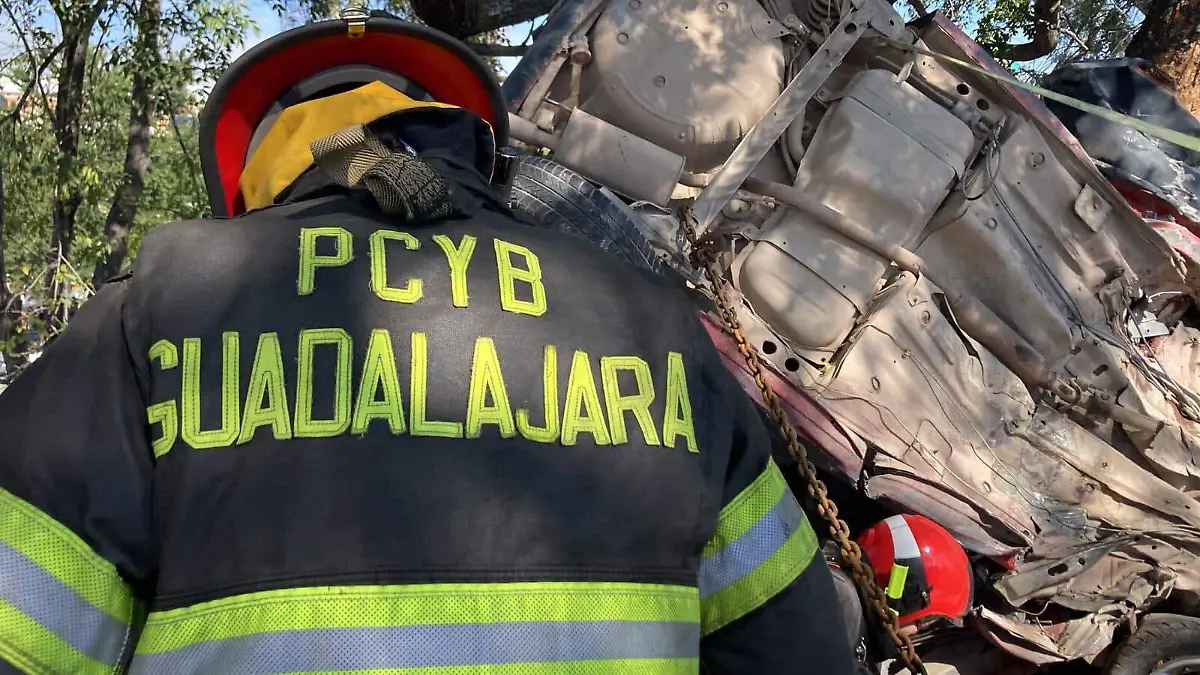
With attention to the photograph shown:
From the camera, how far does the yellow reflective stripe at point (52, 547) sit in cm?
108

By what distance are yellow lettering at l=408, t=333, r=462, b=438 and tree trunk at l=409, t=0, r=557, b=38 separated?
4.15 metres

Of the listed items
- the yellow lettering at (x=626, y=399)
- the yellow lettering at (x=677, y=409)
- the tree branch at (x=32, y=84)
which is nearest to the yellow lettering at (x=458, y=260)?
the yellow lettering at (x=626, y=399)

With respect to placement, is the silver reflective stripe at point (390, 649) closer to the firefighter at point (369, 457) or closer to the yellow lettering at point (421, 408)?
the firefighter at point (369, 457)

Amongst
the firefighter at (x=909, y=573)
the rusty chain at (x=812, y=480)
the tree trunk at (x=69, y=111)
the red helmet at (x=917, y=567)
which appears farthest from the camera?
the tree trunk at (x=69, y=111)

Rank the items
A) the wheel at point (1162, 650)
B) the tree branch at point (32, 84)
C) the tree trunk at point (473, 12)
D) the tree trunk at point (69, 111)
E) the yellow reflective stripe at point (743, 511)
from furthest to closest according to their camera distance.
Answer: the tree branch at point (32, 84) < the tree trunk at point (69, 111) < the tree trunk at point (473, 12) < the wheel at point (1162, 650) < the yellow reflective stripe at point (743, 511)

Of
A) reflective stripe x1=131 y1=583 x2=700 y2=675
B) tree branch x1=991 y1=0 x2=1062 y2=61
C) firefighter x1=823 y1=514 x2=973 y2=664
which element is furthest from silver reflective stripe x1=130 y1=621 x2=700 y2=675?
tree branch x1=991 y1=0 x2=1062 y2=61

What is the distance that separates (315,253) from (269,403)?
23 centimetres

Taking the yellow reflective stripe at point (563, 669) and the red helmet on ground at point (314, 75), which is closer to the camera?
the yellow reflective stripe at point (563, 669)

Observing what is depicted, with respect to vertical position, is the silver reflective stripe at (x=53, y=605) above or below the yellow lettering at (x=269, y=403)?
below

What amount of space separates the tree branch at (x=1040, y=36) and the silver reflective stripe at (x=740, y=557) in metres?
5.97

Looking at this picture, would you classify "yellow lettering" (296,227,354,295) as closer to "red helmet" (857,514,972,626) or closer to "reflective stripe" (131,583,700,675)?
"reflective stripe" (131,583,700,675)

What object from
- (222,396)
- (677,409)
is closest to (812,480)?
(677,409)

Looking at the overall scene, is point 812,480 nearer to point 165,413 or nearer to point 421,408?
point 421,408

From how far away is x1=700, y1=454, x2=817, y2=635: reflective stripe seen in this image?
140cm
